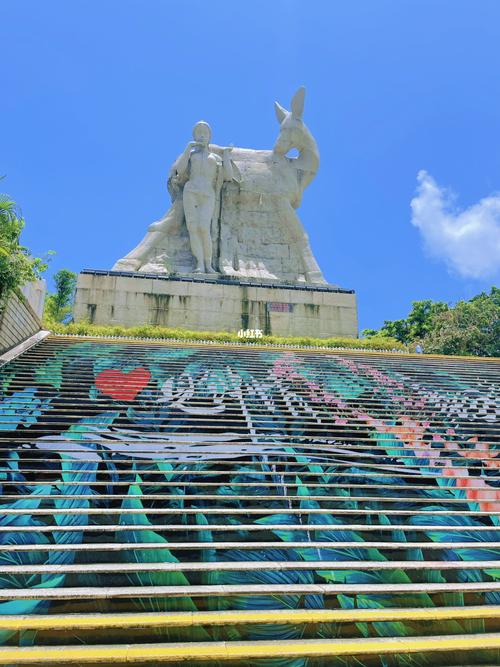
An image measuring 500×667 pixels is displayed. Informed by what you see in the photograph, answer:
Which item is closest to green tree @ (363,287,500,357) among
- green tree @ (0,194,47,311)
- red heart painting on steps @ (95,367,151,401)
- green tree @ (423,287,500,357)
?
green tree @ (423,287,500,357)

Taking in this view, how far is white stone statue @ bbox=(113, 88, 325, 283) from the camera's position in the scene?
56.8ft

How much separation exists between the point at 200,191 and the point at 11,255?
10.9 metres

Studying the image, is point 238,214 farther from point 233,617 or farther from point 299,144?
point 233,617

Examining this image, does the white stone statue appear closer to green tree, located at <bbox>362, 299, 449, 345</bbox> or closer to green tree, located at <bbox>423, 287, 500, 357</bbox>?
green tree, located at <bbox>423, 287, 500, 357</bbox>

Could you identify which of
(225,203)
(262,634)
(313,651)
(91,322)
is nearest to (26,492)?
(262,634)

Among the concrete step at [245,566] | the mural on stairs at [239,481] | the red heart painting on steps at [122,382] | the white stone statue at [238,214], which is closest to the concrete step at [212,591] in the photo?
the mural on stairs at [239,481]

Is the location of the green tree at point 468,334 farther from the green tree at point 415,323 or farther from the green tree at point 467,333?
the green tree at point 415,323

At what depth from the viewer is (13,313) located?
29.0ft

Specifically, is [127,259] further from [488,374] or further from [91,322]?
[488,374]

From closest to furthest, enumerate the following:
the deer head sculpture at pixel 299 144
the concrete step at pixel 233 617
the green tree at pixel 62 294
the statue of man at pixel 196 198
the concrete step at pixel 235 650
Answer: the concrete step at pixel 235 650
the concrete step at pixel 233 617
the statue of man at pixel 196 198
the deer head sculpture at pixel 299 144
the green tree at pixel 62 294

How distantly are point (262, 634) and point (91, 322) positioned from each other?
43.9ft

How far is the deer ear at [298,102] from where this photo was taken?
1868cm

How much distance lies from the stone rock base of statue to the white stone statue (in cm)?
108

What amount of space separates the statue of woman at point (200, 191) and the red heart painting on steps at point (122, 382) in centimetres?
880
